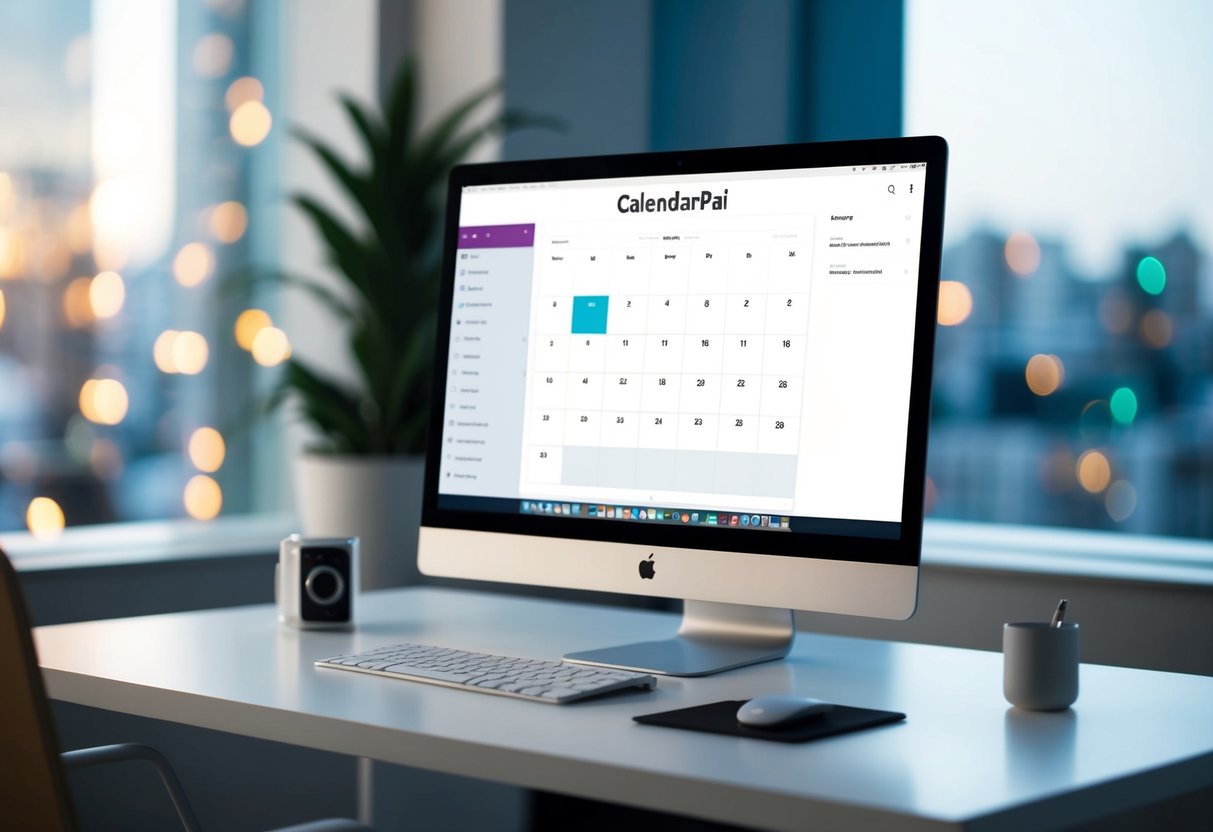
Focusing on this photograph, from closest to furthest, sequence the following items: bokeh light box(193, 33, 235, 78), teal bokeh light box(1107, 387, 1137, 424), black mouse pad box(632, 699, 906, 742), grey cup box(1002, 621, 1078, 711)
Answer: black mouse pad box(632, 699, 906, 742) → grey cup box(1002, 621, 1078, 711) → teal bokeh light box(1107, 387, 1137, 424) → bokeh light box(193, 33, 235, 78)

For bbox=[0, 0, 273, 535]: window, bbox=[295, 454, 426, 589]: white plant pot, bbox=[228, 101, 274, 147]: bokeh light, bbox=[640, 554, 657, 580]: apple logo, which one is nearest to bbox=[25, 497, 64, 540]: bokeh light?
bbox=[0, 0, 273, 535]: window

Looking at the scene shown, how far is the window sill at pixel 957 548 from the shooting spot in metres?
2.84

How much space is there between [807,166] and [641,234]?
0.72ft

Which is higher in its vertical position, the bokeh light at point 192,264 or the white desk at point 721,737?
the bokeh light at point 192,264

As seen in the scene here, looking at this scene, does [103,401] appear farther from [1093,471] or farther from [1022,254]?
[1093,471]

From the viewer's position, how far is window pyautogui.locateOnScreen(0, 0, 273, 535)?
10.3 ft

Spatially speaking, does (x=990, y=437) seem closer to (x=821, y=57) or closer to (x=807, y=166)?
(x=821, y=57)

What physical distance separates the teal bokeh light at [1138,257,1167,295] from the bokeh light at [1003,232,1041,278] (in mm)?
258

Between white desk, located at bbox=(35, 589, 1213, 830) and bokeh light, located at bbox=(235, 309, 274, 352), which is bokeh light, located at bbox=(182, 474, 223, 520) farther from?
white desk, located at bbox=(35, 589, 1213, 830)

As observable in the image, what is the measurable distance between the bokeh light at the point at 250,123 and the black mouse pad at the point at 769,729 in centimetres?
279

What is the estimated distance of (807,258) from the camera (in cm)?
154

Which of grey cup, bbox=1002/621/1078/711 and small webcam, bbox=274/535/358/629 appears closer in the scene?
grey cup, bbox=1002/621/1078/711

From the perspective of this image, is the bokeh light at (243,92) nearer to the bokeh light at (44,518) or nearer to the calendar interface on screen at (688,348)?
the bokeh light at (44,518)

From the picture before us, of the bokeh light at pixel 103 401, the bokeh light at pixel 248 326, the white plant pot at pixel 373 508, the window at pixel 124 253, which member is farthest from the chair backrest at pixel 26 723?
the bokeh light at pixel 248 326
